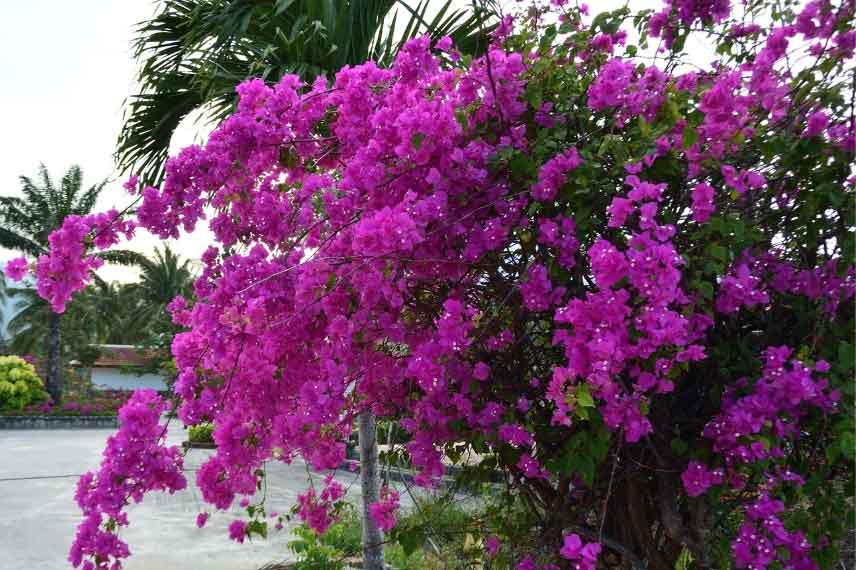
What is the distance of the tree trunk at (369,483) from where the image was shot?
424 centimetres

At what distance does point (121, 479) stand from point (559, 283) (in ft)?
4.77

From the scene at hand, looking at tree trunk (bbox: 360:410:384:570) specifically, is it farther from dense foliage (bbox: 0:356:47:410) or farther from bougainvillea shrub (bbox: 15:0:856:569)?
dense foliage (bbox: 0:356:47:410)

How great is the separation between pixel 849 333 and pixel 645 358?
568mm

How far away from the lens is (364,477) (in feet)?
14.2

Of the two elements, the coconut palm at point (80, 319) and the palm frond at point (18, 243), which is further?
the coconut palm at point (80, 319)

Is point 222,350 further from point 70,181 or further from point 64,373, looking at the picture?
point 64,373

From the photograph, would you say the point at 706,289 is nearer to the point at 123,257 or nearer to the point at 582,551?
the point at 582,551

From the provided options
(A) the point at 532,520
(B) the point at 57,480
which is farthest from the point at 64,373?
(A) the point at 532,520

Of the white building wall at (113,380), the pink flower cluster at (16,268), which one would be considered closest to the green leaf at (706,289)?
the pink flower cluster at (16,268)

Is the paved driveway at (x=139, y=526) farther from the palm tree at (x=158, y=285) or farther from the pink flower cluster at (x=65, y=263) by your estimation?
the palm tree at (x=158, y=285)

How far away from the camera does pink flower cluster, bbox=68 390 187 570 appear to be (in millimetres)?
2164

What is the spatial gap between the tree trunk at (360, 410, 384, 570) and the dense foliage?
69.9 ft

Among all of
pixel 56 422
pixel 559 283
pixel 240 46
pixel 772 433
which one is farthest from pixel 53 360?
pixel 772 433

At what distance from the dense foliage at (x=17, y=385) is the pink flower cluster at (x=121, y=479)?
2278 centimetres
